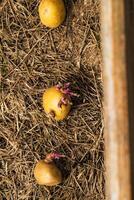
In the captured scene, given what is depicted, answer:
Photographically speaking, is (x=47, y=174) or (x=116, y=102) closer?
(x=116, y=102)

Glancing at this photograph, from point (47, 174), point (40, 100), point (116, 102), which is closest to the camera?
point (116, 102)

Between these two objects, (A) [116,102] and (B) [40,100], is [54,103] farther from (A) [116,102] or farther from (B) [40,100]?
(A) [116,102]

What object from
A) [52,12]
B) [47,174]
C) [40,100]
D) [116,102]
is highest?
[52,12]

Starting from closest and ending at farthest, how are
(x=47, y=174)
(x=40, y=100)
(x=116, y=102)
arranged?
(x=116, y=102)
(x=47, y=174)
(x=40, y=100)

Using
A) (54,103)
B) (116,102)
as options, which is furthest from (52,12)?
(116,102)

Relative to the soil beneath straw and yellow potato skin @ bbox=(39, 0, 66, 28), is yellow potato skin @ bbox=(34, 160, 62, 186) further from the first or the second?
yellow potato skin @ bbox=(39, 0, 66, 28)

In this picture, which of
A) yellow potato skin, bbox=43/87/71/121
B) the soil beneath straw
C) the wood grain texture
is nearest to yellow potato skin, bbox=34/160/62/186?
the soil beneath straw
